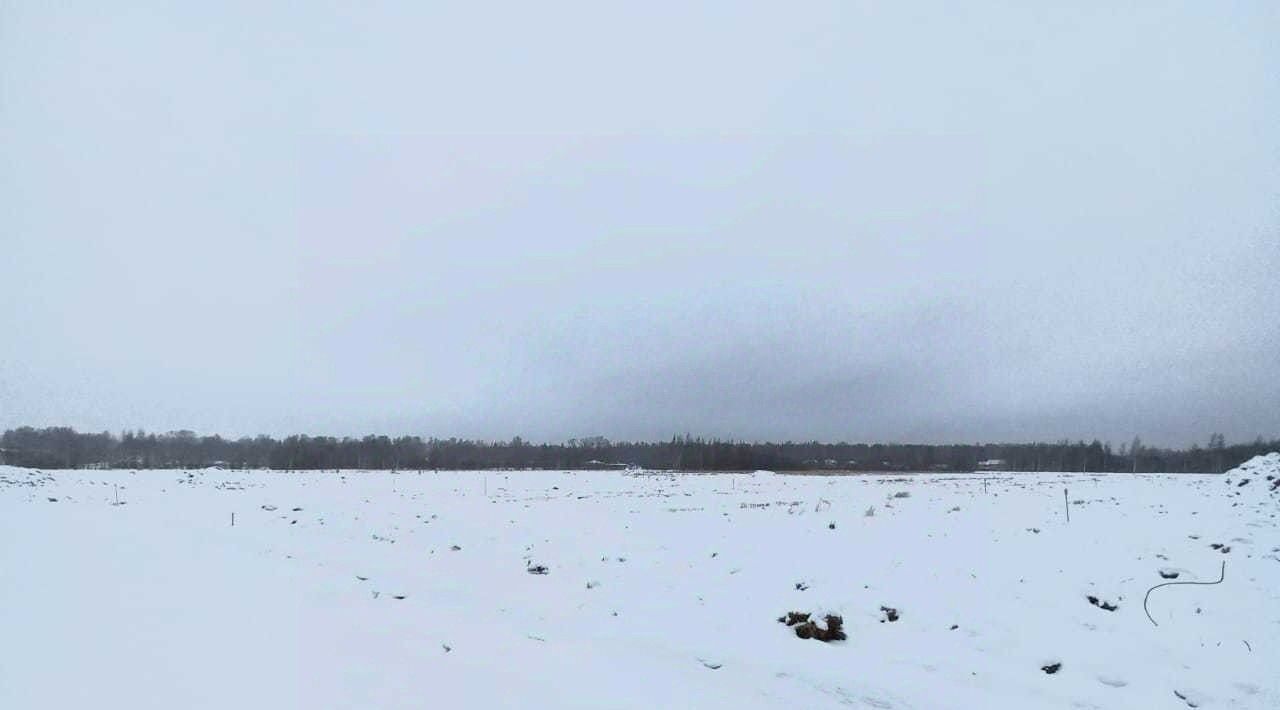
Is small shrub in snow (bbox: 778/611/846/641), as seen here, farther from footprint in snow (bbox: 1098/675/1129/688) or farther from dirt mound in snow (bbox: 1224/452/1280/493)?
dirt mound in snow (bbox: 1224/452/1280/493)

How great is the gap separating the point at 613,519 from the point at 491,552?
219 inches

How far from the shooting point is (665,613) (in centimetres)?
1047

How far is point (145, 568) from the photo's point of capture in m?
11.8

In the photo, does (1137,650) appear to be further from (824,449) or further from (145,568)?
(824,449)

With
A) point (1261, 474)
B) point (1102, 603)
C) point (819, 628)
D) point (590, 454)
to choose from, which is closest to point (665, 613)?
point (819, 628)

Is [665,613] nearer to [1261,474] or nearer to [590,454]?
[1261,474]

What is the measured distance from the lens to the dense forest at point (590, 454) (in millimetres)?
105562

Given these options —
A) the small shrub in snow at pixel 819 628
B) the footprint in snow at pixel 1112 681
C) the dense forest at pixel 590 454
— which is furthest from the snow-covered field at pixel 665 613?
the dense forest at pixel 590 454

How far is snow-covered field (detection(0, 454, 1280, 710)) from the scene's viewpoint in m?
6.52

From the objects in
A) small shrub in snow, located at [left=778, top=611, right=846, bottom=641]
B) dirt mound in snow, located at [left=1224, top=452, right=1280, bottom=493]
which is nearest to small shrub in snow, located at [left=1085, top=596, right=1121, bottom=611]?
small shrub in snow, located at [left=778, top=611, right=846, bottom=641]

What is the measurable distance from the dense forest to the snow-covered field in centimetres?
8246

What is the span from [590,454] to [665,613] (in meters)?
128

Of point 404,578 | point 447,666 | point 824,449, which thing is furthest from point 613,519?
point 824,449

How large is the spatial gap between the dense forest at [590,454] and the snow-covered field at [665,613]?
82.5 meters
